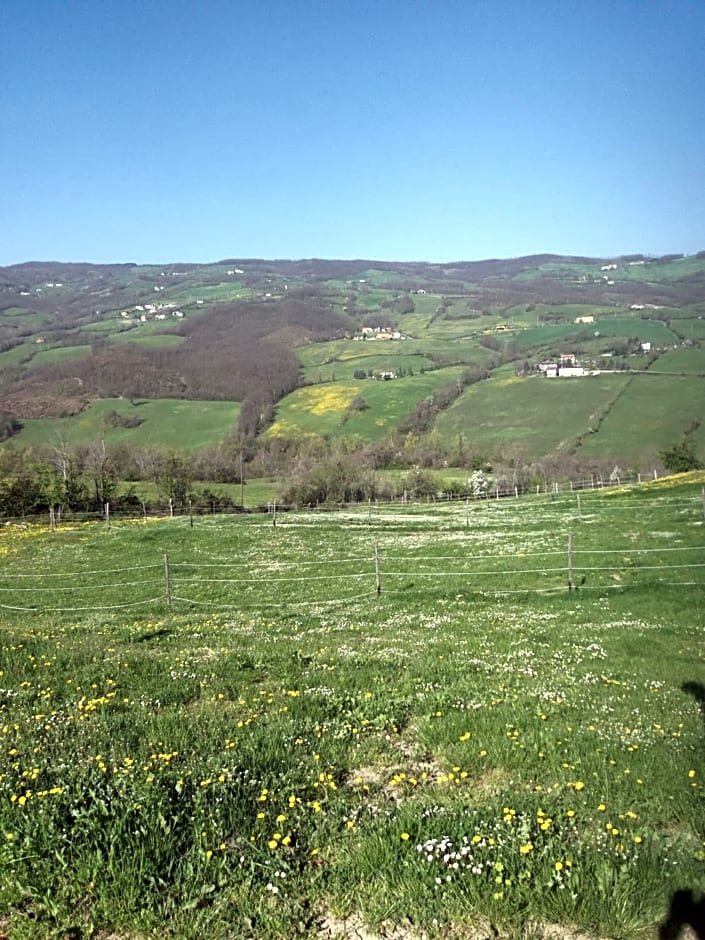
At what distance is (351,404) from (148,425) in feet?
138

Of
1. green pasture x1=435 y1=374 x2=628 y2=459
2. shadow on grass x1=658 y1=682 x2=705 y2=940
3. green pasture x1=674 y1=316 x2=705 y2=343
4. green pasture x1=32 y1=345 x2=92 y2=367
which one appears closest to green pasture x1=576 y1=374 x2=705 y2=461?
green pasture x1=435 y1=374 x2=628 y2=459

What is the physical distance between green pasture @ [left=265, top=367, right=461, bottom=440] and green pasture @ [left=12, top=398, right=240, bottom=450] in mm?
12132

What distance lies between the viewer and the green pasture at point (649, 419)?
9175 centimetres

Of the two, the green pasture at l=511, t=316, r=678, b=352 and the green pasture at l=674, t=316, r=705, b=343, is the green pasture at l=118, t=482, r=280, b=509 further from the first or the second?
the green pasture at l=674, t=316, r=705, b=343

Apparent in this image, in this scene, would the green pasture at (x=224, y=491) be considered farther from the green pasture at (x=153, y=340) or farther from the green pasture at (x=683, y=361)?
the green pasture at (x=153, y=340)

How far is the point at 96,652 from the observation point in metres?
13.0

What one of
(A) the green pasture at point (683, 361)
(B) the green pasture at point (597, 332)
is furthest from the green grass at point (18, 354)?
(A) the green pasture at point (683, 361)

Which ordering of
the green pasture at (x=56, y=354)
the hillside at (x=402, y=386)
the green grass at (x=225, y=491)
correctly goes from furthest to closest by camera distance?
the green pasture at (x=56, y=354) < the hillside at (x=402, y=386) < the green grass at (x=225, y=491)

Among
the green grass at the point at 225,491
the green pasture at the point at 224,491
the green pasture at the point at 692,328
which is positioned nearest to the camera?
the green pasture at the point at 224,491

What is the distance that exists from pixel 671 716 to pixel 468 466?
3704 inches

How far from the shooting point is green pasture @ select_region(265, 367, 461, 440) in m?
121

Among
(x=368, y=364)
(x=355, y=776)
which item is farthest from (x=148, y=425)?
(x=355, y=776)

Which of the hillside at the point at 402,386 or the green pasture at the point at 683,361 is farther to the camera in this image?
the green pasture at the point at 683,361

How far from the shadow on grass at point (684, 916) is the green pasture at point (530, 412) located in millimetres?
97306
